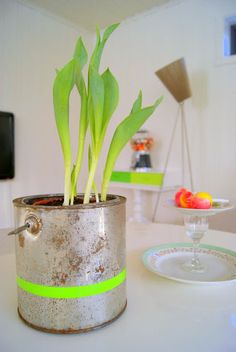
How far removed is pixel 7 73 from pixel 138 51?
1.23 meters

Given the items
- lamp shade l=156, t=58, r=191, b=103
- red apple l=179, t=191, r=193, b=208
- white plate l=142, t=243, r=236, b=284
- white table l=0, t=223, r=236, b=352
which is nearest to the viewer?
white table l=0, t=223, r=236, b=352

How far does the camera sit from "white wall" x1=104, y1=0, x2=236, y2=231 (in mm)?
2119

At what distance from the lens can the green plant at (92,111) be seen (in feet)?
1.24

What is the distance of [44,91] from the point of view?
257 cm

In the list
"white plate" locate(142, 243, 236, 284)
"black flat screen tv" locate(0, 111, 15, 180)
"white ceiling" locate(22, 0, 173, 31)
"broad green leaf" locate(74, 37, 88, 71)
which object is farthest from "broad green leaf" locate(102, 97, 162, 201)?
"white ceiling" locate(22, 0, 173, 31)

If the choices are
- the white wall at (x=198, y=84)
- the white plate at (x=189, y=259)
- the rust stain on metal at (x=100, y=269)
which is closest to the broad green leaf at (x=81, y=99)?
the rust stain on metal at (x=100, y=269)

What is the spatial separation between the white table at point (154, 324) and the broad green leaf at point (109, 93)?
0.31 metres

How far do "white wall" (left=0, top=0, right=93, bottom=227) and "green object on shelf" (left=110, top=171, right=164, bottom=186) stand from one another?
0.62 m

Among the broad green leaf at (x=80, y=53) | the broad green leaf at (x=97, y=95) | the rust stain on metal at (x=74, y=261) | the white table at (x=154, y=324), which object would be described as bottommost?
the white table at (x=154, y=324)

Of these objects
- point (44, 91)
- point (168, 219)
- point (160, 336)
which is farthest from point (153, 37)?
point (160, 336)

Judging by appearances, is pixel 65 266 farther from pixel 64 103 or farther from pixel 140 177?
pixel 140 177

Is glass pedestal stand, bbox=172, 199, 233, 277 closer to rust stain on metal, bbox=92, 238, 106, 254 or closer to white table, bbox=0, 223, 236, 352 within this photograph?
white table, bbox=0, 223, 236, 352

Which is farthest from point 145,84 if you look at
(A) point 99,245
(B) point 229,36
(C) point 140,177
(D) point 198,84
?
(A) point 99,245

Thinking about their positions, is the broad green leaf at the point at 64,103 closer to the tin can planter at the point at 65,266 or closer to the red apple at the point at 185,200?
the tin can planter at the point at 65,266
